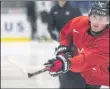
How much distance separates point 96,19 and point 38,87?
1.93m

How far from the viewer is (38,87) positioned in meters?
4.34

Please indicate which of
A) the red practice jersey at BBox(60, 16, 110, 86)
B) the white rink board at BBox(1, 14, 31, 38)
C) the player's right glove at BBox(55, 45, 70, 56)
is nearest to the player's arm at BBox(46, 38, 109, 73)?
the red practice jersey at BBox(60, 16, 110, 86)

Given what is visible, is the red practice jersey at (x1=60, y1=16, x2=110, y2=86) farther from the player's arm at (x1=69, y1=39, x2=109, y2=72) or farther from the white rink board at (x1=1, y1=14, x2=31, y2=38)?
the white rink board at (x1=1, y1=14, x2=31, y2=38)

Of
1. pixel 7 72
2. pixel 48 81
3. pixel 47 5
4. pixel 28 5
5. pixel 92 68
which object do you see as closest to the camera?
pixel 92 68

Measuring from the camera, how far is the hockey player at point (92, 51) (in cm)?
249

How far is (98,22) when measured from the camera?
248cm

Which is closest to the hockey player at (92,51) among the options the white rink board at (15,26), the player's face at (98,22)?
the player's face at (98,22)

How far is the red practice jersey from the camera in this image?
2.52 metres

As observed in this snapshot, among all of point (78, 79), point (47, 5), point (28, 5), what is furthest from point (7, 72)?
point (28, 5)

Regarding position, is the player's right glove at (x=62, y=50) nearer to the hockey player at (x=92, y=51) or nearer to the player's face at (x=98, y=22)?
the hockey player at (x=92, y=51)

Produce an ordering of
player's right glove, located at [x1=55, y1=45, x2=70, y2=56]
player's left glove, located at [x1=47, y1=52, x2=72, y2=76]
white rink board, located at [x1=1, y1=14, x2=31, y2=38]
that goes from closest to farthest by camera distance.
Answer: player's left glove, located at [x1=47, y1=52, x2=72, y2=76] → player's right glove, located at [x1=55, y1=45, x2=70, y2=56] → white rink board, located at [x1=1, y1=14, x2=31, y2=38]

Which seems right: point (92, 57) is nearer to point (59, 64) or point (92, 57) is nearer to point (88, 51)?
point (88, 51)

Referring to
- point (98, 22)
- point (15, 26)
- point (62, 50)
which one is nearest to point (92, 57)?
point (98, 22)

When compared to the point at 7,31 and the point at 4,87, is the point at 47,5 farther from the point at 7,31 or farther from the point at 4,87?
the point at 4,87
